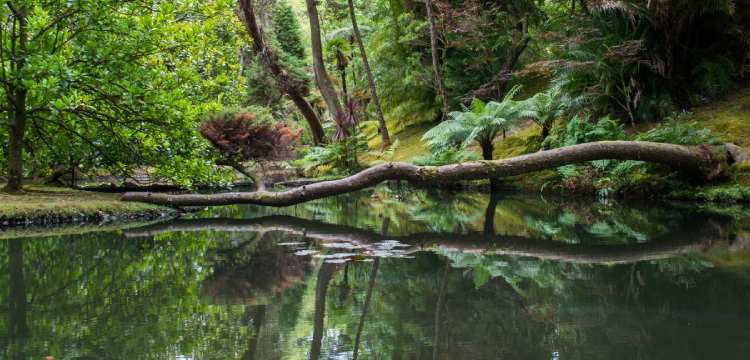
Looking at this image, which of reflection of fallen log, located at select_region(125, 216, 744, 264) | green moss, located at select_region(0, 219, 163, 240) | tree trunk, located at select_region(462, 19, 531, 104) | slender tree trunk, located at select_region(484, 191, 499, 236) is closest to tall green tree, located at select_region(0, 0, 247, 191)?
green moss, located at select_region(0, 219, 163, 240)

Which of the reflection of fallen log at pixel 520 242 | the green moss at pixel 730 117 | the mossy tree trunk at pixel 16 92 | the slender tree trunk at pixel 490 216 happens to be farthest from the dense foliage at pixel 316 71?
the reflection of fallen log at pixel 520 242

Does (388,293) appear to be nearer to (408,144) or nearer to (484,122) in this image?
(484,122)

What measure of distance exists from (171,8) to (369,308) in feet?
16.6

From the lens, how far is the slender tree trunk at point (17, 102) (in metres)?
6.23

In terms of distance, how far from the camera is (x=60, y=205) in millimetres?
6605

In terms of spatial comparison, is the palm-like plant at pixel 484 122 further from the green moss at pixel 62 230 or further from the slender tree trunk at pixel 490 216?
the green moss at pixel 62 230

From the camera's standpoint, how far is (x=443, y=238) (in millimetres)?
5105

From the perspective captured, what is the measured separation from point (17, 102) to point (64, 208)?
1386 millimetres

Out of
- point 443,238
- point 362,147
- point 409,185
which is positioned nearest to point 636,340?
point 443,238

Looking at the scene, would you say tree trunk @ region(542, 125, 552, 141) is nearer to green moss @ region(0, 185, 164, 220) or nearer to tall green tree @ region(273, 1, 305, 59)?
green moss @ region(0, 185, 164, 220)

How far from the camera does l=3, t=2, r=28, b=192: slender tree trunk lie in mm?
6233

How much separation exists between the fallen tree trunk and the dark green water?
120 cm

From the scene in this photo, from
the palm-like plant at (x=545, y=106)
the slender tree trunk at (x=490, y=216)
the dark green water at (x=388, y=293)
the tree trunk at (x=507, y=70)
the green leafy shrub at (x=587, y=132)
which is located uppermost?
the tree trunk at (x=507, y=70)

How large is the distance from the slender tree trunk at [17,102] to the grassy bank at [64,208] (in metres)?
0.29
